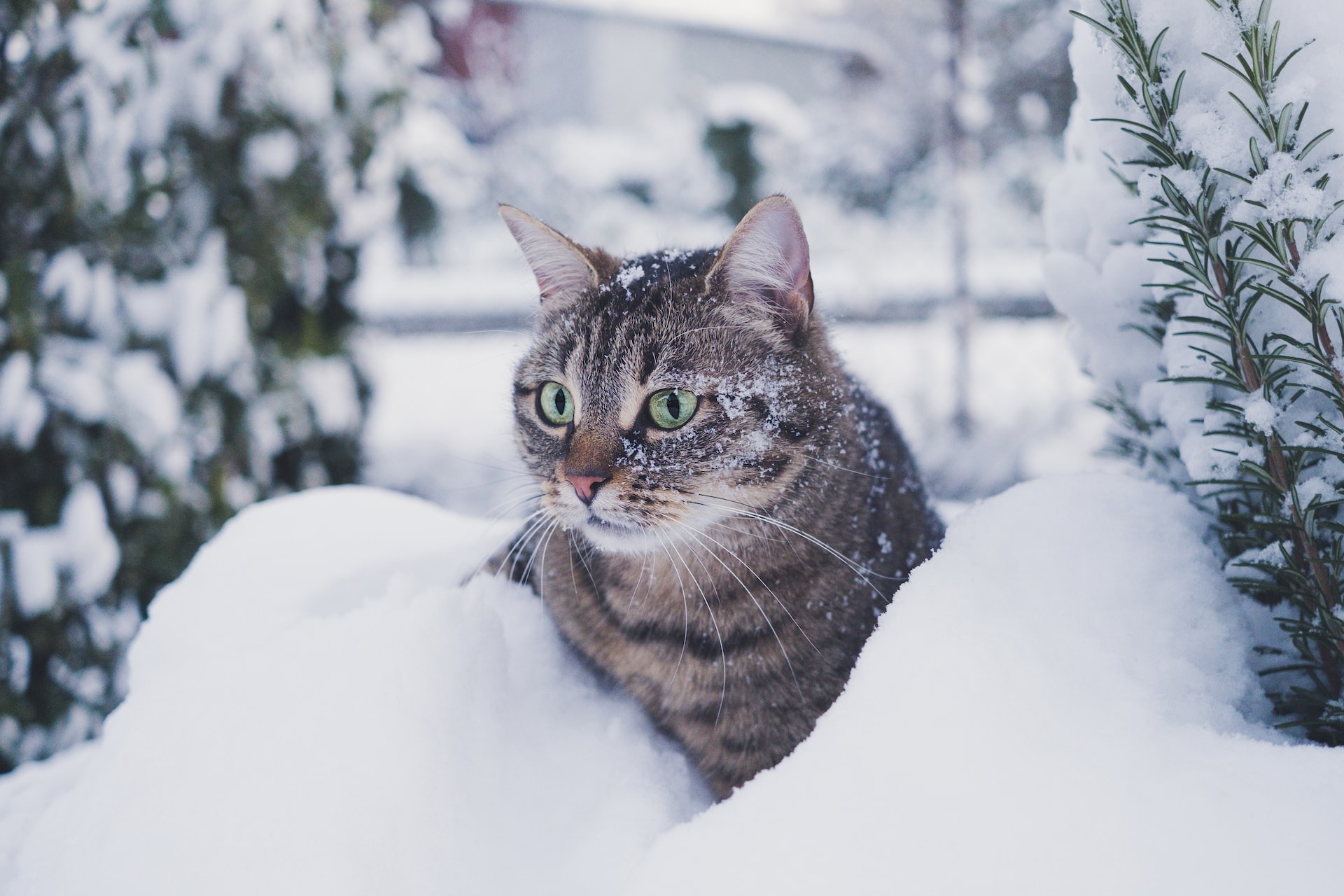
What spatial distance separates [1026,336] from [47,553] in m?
4.93

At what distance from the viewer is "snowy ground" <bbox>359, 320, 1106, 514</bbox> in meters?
3.54

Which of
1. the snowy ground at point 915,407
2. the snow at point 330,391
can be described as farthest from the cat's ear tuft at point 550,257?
the snowy ground at point 915,407

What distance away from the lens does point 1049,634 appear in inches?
25.4

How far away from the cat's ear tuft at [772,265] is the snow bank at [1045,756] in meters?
0.45

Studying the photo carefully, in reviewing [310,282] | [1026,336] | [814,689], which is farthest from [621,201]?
[814,689]

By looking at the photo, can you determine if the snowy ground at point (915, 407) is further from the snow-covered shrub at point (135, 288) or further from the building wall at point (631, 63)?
the building wall at point (631, 63)

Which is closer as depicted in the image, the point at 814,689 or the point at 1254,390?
the point at 1254,390

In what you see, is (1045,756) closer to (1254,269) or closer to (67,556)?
(1254,269)

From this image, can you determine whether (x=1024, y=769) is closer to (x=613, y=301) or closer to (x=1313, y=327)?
(x=1313, y=327)

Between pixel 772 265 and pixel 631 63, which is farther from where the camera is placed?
pixel 631 63

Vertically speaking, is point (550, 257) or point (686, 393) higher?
point (550, 257)

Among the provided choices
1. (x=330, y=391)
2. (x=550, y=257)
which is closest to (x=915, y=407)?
(x=330, y=391)

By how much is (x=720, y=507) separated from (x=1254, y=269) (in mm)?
591

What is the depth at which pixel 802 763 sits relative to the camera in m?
0.64
